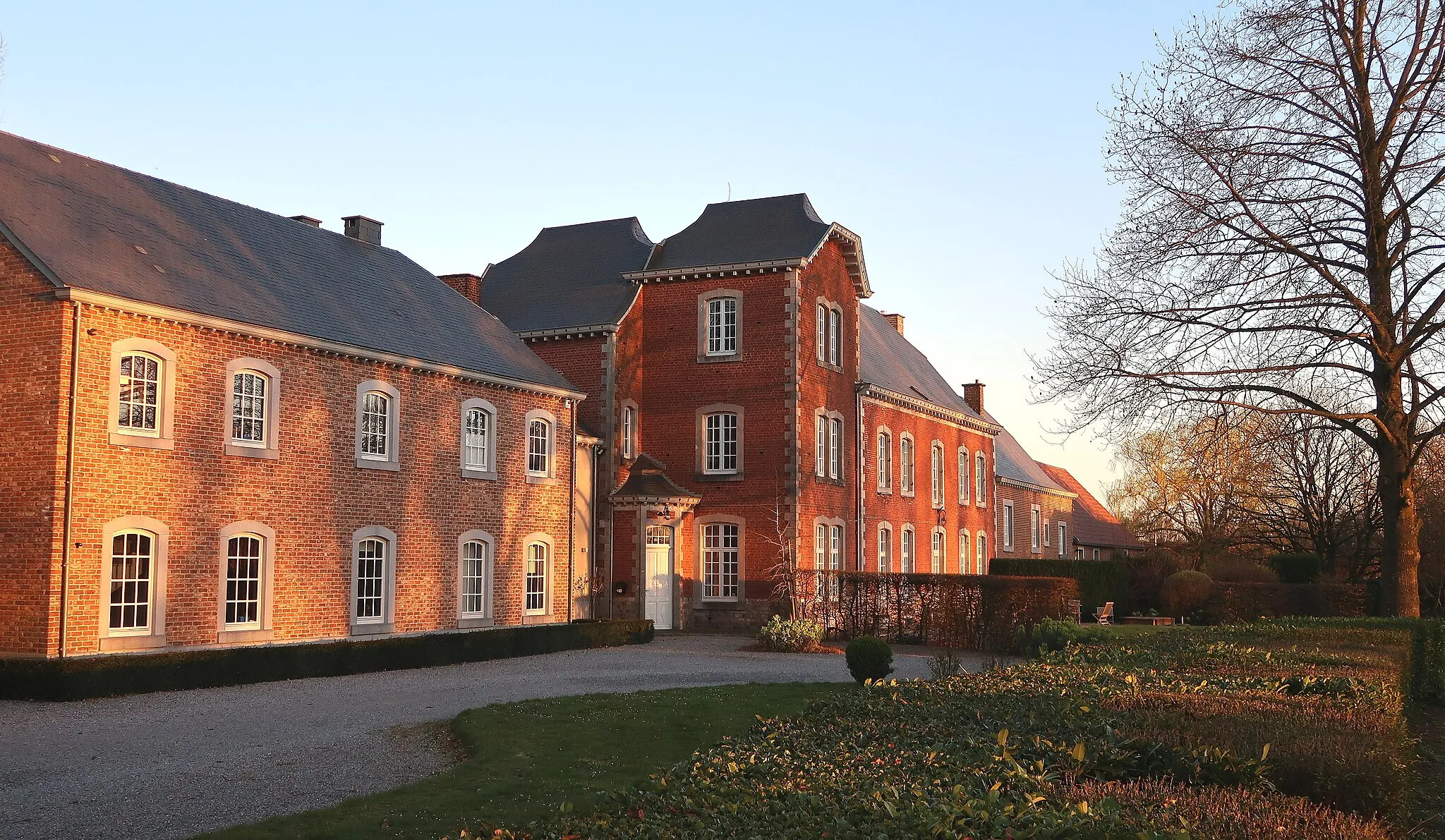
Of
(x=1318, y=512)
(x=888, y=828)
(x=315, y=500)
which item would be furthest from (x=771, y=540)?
(x=888, y=828)

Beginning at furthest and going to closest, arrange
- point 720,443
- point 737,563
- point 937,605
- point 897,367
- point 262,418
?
point 897,367 < point 720,443 < point 737,563 < point 937,605 < point 262,418

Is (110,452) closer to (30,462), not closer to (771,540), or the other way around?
(30,462)

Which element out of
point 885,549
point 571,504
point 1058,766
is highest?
point 571,504

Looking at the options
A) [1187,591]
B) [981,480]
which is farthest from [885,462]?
[981,480]

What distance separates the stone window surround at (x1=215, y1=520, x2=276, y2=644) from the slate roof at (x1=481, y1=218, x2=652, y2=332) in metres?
11.9

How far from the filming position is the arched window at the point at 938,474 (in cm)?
3988

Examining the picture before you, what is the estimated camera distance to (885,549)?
116 ft

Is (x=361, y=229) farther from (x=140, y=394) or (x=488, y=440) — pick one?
(x=140, y=394)

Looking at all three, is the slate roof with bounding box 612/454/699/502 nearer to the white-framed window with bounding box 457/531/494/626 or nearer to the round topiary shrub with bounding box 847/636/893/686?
the white-framed window with bounding box 457/531/494/626

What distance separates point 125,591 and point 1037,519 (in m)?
41.3

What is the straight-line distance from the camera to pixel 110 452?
1761 cm

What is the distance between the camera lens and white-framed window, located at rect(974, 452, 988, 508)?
44188mm

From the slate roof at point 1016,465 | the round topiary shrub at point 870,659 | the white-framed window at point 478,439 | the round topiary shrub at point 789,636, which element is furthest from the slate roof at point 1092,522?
the round topiary shrub at point 870,659

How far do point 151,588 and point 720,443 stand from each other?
14.8 metres
